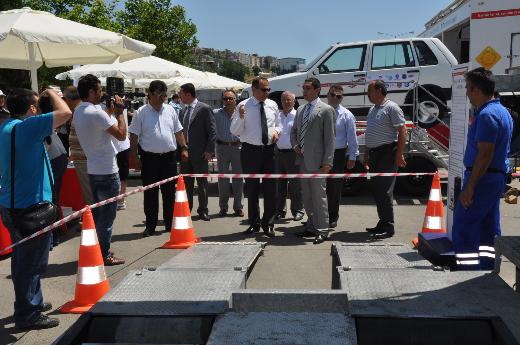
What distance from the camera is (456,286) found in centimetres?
287

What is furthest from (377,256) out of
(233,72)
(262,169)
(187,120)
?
(233,72)

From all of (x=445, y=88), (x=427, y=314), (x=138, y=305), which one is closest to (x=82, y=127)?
(x=138, y=305)

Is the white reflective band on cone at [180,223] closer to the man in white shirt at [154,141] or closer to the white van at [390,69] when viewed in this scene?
the man in white shirt at [154,141]

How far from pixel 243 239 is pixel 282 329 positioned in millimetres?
4849

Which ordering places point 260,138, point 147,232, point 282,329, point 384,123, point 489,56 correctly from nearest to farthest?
point 282,329, point 384,123, point 260,138, point 147,232, point 489,56

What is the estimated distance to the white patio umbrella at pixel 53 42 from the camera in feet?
22.3

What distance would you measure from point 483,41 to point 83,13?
2678cm

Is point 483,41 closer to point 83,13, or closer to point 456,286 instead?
point 456,286

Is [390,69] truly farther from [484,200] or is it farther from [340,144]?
[484,200]

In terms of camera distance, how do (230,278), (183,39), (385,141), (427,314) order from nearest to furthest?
1. (427,314)
2. (230,278)
3. (385,141)
4. (183,39)

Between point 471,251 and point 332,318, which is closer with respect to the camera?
point 332,318

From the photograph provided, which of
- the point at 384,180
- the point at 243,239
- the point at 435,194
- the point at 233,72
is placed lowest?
the point at 243,239

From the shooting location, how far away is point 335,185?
7.64 metres

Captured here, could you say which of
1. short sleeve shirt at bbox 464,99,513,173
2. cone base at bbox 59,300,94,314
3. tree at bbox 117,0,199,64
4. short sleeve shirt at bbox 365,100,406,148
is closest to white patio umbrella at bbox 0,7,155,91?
cone base at bbox 59,300,94,314
